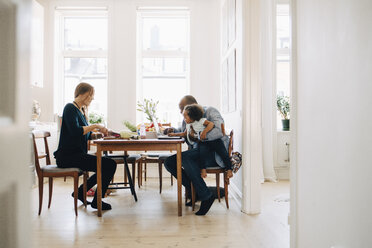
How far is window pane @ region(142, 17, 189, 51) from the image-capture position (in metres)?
5.35

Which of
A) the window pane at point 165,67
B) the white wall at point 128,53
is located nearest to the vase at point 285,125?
the white wall at point 128,53

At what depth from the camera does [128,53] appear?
16.7ft

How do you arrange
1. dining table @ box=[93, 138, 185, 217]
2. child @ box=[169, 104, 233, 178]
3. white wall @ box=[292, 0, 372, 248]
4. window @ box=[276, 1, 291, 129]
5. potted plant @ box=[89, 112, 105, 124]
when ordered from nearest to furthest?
white wall @ box=[292, 0, 372, 248] → dining table @ box=[93, 138, 185, 217] → child @ box=[169, 104, 233, 178] → window @ box=[276, 1, 291, 129] → potted plant @ box=[89, 112, 105, 124]

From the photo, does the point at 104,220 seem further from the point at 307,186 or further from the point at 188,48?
the point at 188,48

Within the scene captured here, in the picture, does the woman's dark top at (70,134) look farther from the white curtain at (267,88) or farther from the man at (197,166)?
the white curtain at (267,88)

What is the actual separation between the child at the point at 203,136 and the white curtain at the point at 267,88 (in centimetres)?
197

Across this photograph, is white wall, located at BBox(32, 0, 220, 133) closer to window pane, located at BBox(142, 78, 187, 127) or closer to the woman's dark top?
window pane, located at BBox(142, 78, 187, 127)

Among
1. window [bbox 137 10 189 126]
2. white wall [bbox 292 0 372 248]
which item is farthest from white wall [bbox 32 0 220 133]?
white wall [bbox 292 0 372 248]

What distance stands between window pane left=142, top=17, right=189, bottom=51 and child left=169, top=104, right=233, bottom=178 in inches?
109

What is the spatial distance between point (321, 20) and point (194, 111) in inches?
70.1

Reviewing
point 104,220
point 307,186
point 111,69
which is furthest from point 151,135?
point 111,69

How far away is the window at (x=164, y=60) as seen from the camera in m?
5.32

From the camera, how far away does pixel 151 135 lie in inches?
120

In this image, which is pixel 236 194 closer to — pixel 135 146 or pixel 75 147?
pixel 135 146
